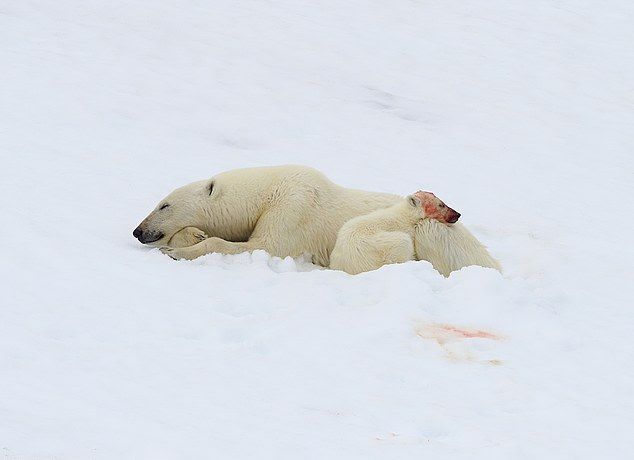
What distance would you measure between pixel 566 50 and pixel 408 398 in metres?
11.5

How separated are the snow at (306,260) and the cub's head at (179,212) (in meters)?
0.29

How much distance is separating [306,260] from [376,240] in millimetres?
646

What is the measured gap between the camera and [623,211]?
9.96 meters

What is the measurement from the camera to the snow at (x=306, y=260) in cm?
468

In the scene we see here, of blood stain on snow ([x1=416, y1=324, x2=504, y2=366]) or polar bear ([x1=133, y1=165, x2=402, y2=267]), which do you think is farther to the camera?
polar bear ([x1=133, y1=165, x2=402, y2=267])

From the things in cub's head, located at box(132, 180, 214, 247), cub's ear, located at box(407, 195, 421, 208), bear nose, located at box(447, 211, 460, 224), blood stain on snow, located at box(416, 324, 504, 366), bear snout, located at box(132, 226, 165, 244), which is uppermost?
cub's ear, located at box(407, 195, 421, 208)

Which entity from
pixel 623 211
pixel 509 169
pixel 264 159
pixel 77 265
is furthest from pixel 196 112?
pixel 77 265

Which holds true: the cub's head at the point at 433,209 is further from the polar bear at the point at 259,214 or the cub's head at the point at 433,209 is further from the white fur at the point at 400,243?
the polar bear at the point at 259,214

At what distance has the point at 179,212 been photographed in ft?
24.7

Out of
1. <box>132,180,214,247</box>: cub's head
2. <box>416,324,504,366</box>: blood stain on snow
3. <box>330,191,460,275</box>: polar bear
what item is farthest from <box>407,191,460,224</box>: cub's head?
<box>132,180,214,247</box>: cub's head

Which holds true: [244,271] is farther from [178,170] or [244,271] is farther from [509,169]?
[509,169]

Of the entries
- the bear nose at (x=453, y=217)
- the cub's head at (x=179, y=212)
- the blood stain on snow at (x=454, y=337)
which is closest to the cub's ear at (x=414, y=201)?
the bear nose at (x=453, y=217)

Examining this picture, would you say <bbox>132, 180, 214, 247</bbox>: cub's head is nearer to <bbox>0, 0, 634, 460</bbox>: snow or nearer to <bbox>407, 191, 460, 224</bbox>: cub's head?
<bbox>0, 0, 634, 460</bbox>: snow

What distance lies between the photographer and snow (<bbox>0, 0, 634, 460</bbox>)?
4.68 metres
